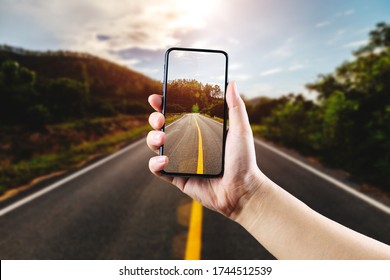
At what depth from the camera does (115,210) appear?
4840 mm

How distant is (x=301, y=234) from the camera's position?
3.93ft

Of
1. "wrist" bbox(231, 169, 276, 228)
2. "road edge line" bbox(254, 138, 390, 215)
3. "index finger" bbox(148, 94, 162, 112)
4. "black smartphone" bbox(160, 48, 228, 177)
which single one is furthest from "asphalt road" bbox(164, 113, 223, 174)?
"road edge line" bbox(254, 138, 390, 215)

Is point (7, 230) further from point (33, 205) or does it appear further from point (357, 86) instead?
point (357, 86)

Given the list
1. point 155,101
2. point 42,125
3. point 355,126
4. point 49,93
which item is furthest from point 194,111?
point 49,93

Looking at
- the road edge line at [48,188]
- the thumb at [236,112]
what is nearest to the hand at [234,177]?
the thumb at [236,112]

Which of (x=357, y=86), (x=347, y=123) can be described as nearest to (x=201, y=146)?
(x=347, y=123)

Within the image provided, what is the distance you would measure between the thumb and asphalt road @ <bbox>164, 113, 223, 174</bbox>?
210 millimetres

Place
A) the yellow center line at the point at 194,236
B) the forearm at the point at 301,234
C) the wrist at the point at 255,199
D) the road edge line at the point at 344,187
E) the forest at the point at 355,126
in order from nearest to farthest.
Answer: the forearm at the point at 301,234 → the wrist at the point at 255,199 → the yellow center line at the point at 194,236 → the road edge line at the point at 344,187 → the forest at the point at 355,126

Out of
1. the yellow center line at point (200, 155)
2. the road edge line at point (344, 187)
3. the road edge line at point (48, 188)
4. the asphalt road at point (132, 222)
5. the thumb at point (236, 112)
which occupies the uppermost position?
the thumb at point (236, 112)

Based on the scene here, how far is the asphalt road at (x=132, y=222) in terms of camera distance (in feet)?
11.6

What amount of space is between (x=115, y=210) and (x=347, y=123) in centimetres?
523

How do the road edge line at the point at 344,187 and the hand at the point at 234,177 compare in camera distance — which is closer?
the hand at the point at 234,177

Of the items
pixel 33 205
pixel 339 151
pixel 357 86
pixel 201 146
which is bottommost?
pixel 33 205

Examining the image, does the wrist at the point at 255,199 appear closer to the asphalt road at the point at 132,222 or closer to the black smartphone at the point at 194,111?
the black smartphone at the point at 194,111
